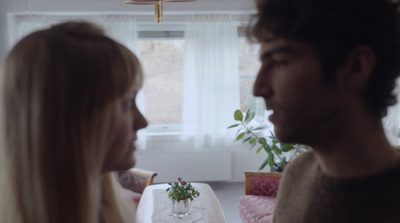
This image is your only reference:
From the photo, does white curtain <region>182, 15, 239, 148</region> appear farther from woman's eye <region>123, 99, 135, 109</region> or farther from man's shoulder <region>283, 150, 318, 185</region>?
woman's eye <region>123, 99, 135, 109</region>

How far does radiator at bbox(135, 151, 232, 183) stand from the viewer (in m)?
4.63

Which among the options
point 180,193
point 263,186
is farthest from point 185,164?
point 180,193

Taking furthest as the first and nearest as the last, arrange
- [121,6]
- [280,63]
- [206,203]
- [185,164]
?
[185,164]
[121,6]
[206,203]
[280,63]

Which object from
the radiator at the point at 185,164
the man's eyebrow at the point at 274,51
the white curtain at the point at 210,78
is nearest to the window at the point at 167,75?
the white curtain at the point at 210,78

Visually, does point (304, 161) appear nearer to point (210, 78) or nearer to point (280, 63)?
point (280, 63)

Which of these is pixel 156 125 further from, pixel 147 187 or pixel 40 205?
pixel 40 205

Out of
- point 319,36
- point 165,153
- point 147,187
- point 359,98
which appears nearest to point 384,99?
point 359,98

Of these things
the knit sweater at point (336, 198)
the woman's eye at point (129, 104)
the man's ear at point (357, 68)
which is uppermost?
the man's ear at point (357, 68)

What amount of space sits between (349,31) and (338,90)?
13 centimetres

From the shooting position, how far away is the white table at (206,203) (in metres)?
2.80

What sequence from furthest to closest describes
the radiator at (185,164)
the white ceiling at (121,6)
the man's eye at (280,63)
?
the radiator at (185,164)
the white ceiling at (121,6)
the man's eye at (280,63)

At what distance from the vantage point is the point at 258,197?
11.3 ft

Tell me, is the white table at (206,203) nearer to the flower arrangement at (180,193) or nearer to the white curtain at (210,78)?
the flower arrangement at (180,193)

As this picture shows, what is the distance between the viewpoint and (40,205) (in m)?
0.65
